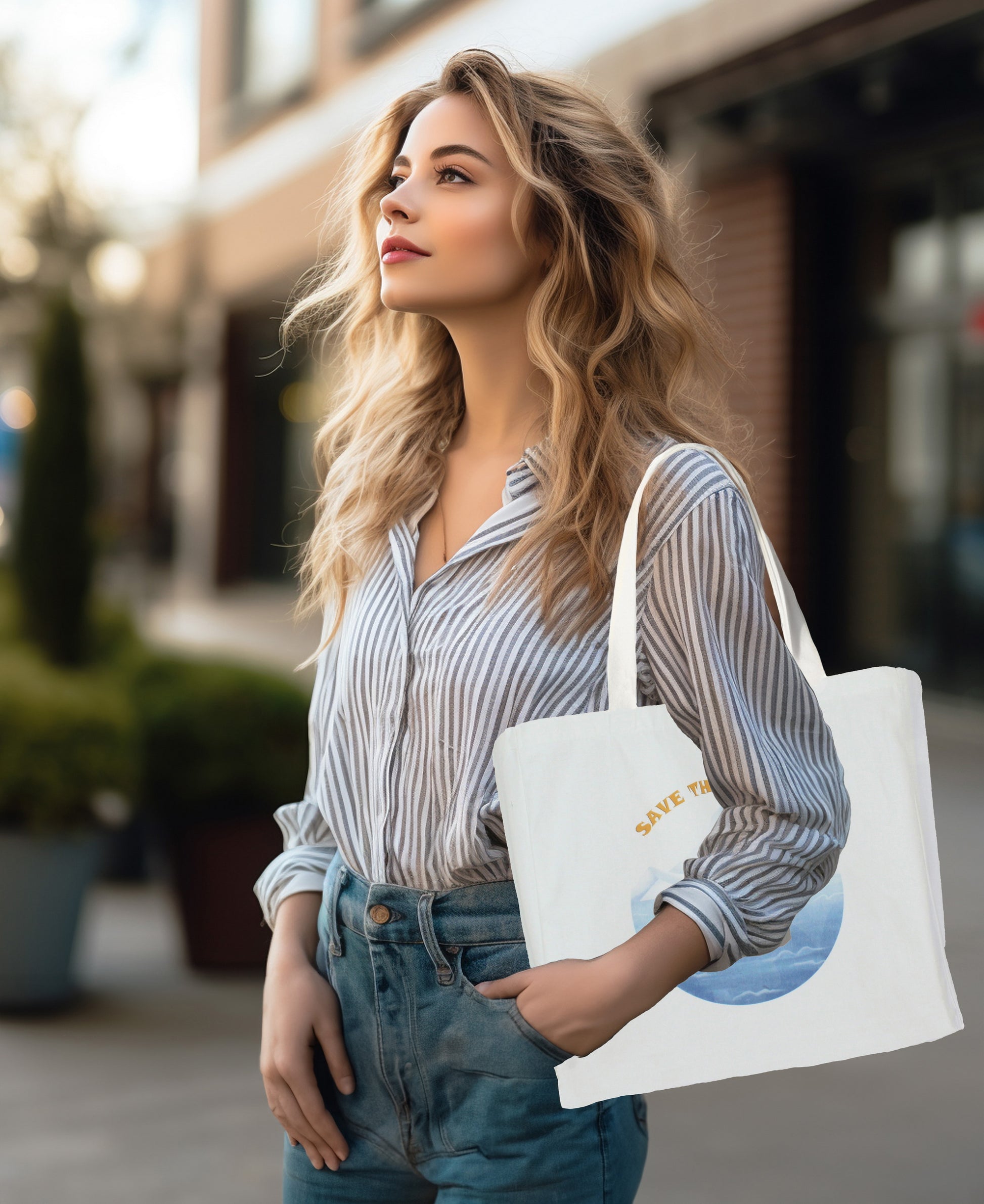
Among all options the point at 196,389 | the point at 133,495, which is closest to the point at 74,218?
the point at 196,389

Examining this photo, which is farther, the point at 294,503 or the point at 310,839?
the point at 294,503

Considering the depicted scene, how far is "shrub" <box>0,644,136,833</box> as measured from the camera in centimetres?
Answer: 442

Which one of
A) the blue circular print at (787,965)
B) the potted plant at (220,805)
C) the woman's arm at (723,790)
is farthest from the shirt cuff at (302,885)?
the potted plant at (220,805)

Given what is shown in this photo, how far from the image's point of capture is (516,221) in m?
1.59

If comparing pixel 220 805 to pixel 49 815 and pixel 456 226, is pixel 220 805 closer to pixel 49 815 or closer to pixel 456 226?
pixel 49 815

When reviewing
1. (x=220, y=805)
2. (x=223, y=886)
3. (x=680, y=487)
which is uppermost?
(x=680, y=487)

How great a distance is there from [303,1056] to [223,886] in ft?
11.5

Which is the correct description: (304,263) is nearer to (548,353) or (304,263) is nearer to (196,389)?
(196,389)

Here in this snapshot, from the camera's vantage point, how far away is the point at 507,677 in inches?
57.9

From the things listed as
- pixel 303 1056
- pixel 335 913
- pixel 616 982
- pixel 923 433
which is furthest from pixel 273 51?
pixel 616 982

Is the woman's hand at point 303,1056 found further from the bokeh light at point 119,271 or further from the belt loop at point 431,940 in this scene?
the bokeh light at point 119,271

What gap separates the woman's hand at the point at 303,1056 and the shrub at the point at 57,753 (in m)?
3.00

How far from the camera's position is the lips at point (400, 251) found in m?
1.61

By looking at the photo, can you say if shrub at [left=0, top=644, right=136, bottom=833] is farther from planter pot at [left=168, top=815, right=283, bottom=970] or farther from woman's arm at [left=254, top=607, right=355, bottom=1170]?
woman's arm at [left=254, top=607, right=355, bottom=1170]
